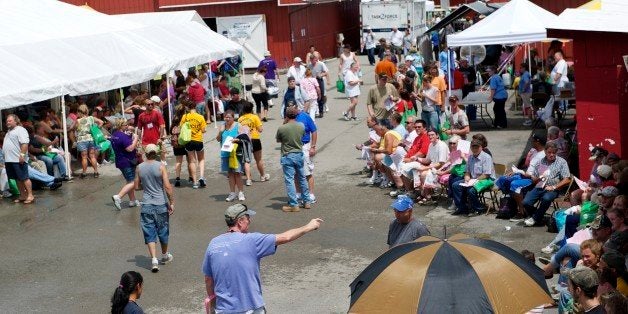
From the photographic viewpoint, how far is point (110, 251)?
15.0 m

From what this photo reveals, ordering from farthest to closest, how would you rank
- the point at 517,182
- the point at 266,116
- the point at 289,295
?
the point at 266,116 → the point at 517,182 → the point at 289,295

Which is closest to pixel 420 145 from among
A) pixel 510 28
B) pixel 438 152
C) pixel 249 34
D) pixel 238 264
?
pixel 438 152

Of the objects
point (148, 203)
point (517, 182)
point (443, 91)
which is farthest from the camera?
point (443, 91)

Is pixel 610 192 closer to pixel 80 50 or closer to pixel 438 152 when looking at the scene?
pixel 438 152

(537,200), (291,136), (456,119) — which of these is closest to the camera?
(537,200)

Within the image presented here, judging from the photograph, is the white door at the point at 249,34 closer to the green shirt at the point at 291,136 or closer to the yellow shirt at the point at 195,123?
the yellow shirt at the point at 195,123

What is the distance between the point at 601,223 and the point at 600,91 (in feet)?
12.4

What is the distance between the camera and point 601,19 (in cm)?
1423

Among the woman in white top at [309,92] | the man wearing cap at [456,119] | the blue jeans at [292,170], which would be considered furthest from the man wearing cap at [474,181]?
the woman in white top at [309,92]

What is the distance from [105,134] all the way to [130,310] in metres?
14.7

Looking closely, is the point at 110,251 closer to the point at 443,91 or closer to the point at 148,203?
the point at 148,203

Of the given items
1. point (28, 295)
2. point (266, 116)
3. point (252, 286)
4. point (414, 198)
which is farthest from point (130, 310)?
point (266, 116)

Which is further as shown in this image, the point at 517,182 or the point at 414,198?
the point at 414,198

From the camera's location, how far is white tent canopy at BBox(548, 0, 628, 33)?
545 inches
